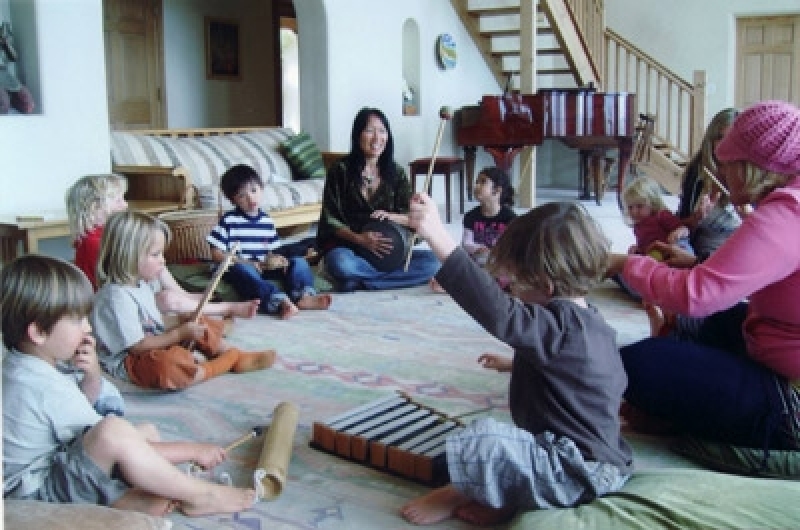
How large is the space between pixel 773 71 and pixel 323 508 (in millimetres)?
10399

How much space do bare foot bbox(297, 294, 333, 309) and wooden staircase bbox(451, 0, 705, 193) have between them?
5.70 metres

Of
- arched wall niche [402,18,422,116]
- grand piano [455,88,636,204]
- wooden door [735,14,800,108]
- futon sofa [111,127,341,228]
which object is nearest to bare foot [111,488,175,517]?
futon sofa [111,127,341,228]

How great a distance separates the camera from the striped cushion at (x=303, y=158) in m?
7.42

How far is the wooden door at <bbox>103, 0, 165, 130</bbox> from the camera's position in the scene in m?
8.88

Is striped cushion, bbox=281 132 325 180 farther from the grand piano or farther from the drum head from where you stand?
the drum head

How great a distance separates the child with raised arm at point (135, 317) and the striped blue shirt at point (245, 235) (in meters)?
1.37

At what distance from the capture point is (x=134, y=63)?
9.12m

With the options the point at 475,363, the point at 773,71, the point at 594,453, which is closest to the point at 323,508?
the point at 594,453

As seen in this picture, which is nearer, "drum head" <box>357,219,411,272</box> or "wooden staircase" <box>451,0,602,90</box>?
"drum head" <box>357,219,411,272</box>

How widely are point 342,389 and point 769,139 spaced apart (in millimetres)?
1640

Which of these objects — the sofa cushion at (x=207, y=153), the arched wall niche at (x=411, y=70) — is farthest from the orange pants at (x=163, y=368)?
the arched wall niche at (x=411, y=70)

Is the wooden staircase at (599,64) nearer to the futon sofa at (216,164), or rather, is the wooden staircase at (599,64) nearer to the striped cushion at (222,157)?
the futon sofa at (216,164)

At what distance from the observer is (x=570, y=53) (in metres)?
9.96

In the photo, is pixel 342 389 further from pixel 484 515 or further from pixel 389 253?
pixel 389 253
